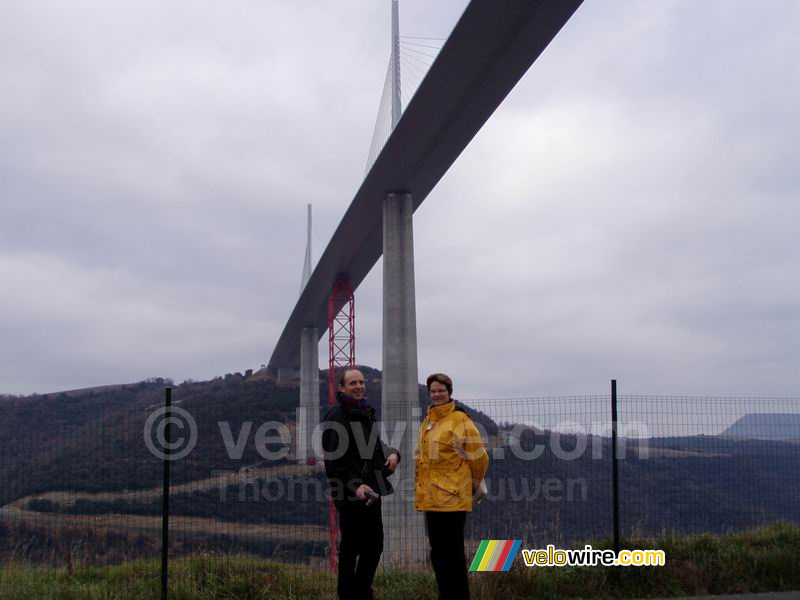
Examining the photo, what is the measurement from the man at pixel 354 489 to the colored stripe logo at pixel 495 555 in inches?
70.6

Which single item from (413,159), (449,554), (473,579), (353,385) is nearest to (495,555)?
(473,579)

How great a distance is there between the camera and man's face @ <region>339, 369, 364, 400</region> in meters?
4.47

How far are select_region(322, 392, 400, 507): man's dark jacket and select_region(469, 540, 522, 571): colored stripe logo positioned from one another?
1.83m

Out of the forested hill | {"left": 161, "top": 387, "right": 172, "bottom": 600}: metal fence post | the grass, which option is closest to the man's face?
{"left": 161, "top": 387, "right": 172, "bottom": 600}: metal fence post

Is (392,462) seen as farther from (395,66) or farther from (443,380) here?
(395,66)

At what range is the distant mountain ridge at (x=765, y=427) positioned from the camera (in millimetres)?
7047

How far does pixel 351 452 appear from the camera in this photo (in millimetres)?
4379

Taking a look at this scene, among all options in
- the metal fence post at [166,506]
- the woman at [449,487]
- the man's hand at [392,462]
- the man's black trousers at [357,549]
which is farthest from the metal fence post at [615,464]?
the metal fence post at [166,506]

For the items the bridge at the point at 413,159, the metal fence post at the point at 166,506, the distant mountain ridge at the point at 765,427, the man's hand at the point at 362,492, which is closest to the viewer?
the man's hand at the point at 362,492

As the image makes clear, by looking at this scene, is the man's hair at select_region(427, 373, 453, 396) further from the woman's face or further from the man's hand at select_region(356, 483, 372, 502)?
the man's hand at select_region(356, 483, 372, 502)

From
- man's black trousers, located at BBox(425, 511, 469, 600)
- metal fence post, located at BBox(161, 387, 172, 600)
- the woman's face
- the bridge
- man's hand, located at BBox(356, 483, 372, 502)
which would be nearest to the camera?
man's hand, located at BBox(356, 483, 372, 502)

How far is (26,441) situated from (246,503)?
216cm

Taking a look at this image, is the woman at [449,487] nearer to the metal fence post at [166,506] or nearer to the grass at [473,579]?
the grass at [473,579]

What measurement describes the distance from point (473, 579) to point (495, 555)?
0.87 feet
